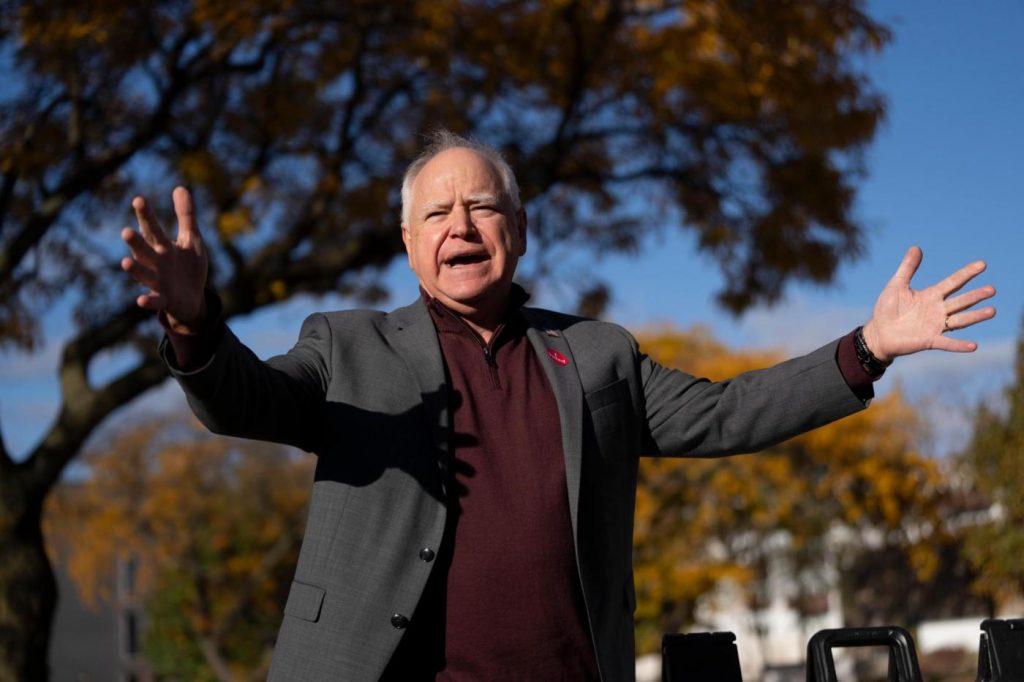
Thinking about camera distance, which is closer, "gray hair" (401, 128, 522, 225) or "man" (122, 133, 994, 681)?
"man" (122, 133, 994, 681)

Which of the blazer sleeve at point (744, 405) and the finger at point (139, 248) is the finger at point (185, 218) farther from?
the blazer sleeve at point (744, 405)

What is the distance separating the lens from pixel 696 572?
24.3m

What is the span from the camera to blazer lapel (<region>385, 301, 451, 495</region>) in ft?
7.90

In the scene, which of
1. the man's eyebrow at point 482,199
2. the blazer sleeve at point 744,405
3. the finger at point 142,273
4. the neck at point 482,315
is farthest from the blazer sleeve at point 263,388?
the blazer sleeve at point 744,405

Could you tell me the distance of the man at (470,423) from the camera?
89.1 inches

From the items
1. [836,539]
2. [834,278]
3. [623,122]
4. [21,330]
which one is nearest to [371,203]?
[623,122]

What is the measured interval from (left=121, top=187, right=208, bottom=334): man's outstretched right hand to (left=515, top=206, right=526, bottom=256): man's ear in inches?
31.9

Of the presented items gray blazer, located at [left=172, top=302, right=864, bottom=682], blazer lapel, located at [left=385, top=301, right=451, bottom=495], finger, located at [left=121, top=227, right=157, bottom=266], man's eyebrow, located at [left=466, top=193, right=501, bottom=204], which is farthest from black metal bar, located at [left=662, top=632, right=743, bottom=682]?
finger, located at [left=121, top=227, right=157, bottom=266]

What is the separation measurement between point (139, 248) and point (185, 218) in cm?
12

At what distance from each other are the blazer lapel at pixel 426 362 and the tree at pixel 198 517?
2335 centimetres

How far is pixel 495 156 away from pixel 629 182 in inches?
326

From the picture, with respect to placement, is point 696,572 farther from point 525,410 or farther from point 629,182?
point 525,410

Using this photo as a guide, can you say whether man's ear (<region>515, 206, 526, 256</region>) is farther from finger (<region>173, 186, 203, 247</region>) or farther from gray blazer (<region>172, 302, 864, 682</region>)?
finger (<region>173, 186, 203, 247</region>)

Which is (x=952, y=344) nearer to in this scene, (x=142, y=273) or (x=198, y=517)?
(x=142, y=273)
